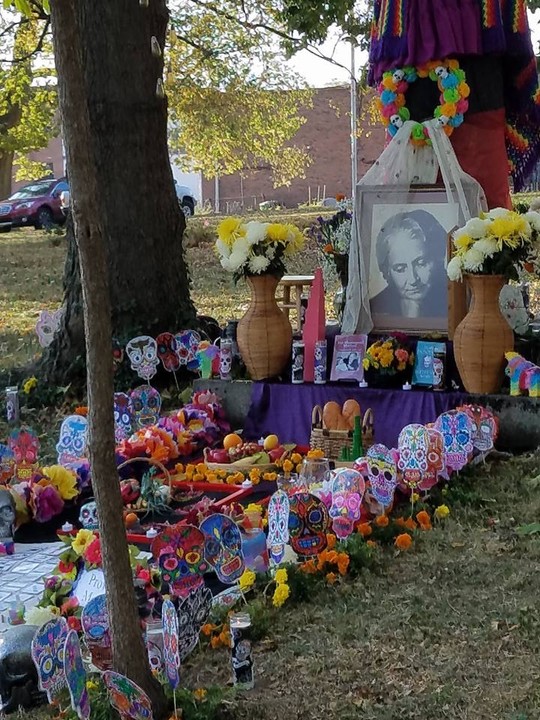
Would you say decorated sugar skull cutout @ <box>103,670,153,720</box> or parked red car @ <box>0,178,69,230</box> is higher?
parked red car @ <box>0,178,69,230</box>

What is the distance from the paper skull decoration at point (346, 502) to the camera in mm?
4211

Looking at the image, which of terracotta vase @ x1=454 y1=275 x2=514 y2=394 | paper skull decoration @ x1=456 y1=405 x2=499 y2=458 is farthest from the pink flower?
terracotta vase @ x1=454 y1=275 x2=514 y2=394

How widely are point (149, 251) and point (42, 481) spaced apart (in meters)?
2.71

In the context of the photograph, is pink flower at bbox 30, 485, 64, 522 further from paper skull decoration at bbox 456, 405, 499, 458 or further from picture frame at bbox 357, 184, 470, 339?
picture frame at bbox 357, 184, 470, 339

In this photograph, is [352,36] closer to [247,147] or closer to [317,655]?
[317,655]

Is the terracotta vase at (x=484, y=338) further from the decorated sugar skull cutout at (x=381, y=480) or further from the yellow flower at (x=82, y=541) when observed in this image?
the yellow flower at (x=82, y=541)

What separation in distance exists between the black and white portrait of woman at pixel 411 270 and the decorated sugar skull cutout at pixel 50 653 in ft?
13.7

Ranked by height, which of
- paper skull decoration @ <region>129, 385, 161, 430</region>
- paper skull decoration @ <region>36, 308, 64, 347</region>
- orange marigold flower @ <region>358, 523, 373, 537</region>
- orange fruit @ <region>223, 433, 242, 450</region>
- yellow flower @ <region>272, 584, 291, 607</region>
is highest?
paper skull decoration @ <region>36, 308, 64, 347</region>

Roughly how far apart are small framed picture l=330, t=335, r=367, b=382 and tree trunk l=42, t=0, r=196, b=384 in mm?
1550

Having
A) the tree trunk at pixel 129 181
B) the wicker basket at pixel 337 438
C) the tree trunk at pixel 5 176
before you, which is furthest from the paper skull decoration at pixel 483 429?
the tree trunk at pixel 5 176

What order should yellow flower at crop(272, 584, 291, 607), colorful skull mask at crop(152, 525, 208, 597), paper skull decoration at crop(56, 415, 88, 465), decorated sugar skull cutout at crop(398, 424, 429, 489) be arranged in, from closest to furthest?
colorful skull mask at crop(152, 525, 208, 597)
yellow flower at crop(272, 584, 291, 607)
decorated sugar skull cutout at crop(398, 424, 429, 489)
paper skull decoration at crop(56, 415, 88, 465)

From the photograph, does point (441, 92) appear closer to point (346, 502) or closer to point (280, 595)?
point (346, 502)

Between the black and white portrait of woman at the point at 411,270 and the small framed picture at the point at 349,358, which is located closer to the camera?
the small framed picture at the point at 349,358

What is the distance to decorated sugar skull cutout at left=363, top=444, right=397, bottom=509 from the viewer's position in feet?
14.8
